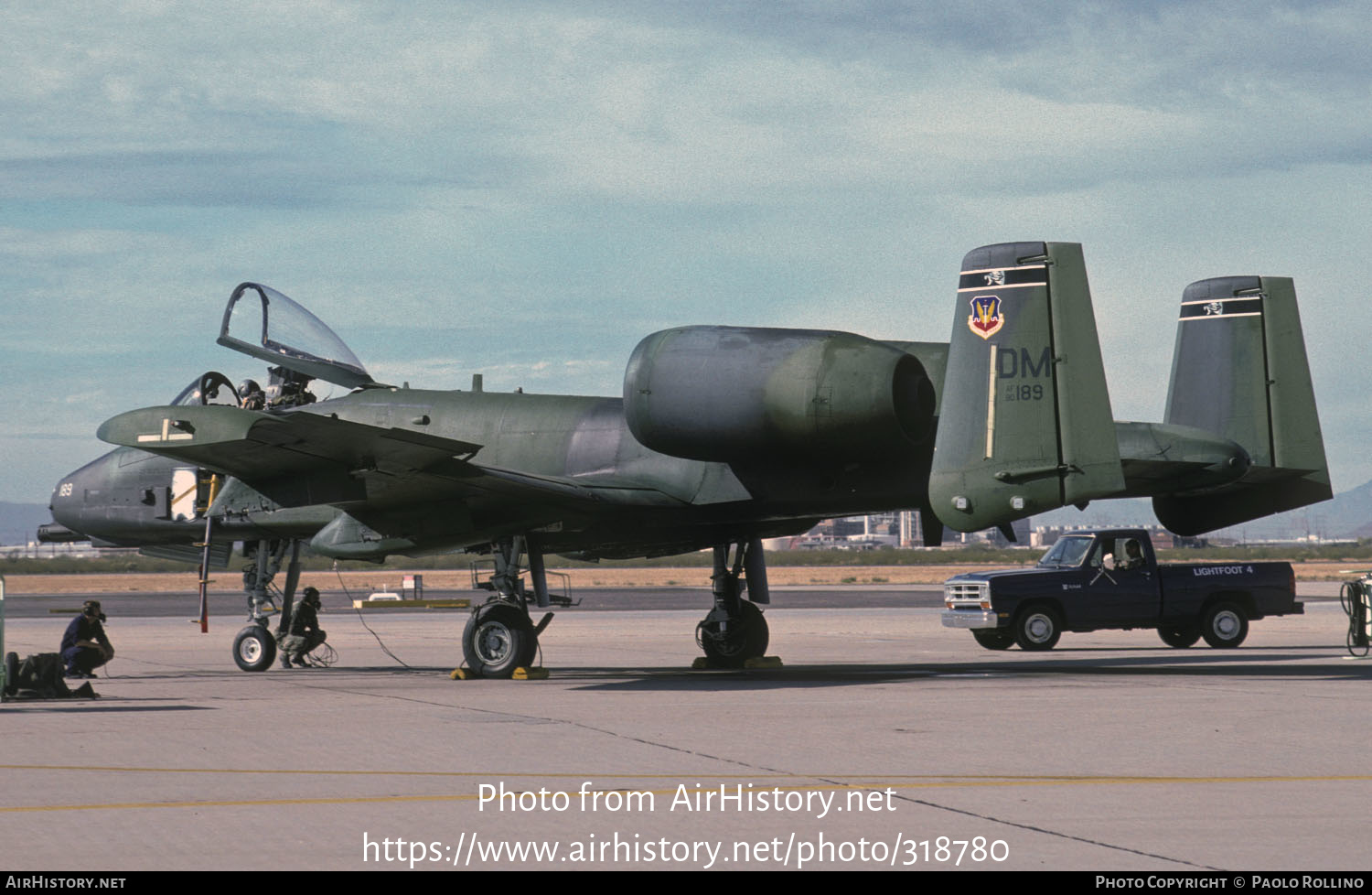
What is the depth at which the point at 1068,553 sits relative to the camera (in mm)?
25500

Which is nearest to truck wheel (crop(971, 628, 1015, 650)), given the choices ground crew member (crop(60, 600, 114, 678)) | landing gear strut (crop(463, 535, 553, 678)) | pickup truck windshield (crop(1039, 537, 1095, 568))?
pickup truck windshield (crop(1039, 537, 1095, 568))

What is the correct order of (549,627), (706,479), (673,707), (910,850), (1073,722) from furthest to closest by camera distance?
1. (549,627)
2. (706,479)
3. (673,707)
4. (1073,722)
5. (910,850)

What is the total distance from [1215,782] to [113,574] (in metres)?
99.7

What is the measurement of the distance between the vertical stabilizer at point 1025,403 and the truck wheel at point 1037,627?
375 inches

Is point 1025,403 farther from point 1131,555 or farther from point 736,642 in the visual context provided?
point 1131,555

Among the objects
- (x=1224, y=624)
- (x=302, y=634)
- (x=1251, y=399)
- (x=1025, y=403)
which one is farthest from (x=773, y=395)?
(x=1224, y=624)

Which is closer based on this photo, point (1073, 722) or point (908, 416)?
point (1073, 722)

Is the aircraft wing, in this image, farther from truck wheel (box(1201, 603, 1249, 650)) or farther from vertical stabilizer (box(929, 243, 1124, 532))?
truck wheel (box(1201, 603, 1249, 650))

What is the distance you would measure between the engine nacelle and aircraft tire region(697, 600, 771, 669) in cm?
474

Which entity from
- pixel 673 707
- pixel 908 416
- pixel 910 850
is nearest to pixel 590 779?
pixel 910 850

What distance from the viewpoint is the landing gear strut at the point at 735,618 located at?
20.9 m

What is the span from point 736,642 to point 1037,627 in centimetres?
634

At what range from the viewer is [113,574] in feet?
326
